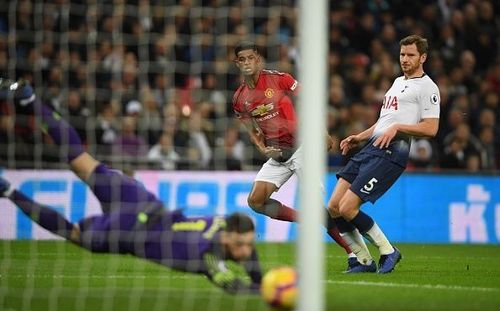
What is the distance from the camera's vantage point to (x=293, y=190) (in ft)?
49.6

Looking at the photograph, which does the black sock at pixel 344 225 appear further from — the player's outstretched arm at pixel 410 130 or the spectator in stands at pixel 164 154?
the spectator in stands at pixel 164 154

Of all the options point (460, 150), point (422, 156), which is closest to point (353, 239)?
point (422, 156)

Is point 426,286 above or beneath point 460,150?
beneath

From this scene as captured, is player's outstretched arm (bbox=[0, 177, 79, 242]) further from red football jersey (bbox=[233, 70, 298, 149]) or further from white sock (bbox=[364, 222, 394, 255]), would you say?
red football jersey (bbox=[233, 70, 298, 149])

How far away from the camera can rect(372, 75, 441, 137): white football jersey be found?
31.7 ft

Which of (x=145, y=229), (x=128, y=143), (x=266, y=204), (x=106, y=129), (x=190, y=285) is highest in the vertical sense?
(x=106, y=129)

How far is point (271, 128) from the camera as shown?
1083 cm

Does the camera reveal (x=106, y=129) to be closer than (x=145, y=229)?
No

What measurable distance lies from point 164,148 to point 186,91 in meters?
0.88

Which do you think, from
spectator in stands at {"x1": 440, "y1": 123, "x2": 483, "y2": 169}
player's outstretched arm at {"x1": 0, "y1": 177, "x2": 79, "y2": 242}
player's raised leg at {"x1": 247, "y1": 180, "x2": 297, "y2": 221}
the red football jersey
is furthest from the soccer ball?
spectator in stands at {"x1": 440, "y1": 123, "x2": 483, "y2": 169}

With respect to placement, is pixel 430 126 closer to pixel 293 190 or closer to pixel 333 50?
pixel 293 190

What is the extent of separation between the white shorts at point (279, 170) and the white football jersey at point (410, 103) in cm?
111

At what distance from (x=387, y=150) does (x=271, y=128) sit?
1.49 meters

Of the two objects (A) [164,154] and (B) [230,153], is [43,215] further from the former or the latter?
(B) [230,153]
